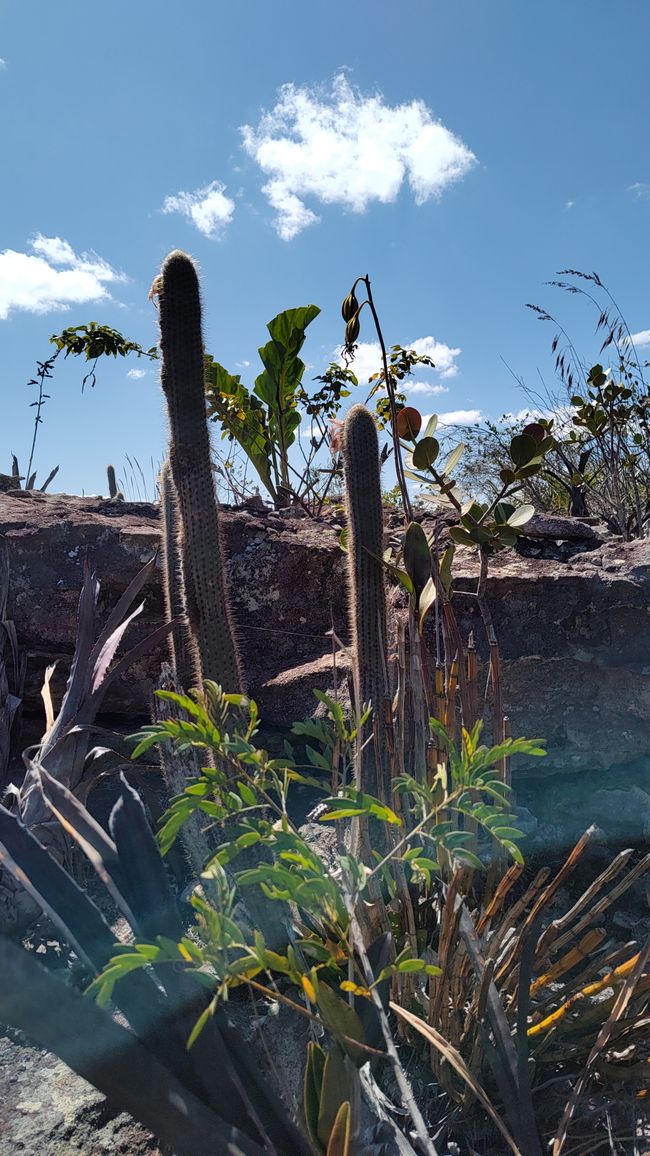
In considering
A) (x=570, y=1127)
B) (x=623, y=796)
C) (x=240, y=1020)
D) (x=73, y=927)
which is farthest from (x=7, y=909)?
(x=623, y=796)

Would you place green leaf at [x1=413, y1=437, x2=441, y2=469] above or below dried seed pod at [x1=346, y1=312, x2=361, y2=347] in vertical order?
below

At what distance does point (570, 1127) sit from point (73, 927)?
78 cm

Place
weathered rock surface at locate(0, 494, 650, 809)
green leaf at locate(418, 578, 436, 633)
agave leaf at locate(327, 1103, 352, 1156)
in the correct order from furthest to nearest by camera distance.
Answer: weathered rock surface at locate(0, 494, 650, 809), green leaf at locate(418, 578, 436, 633), agave leaf at locate(327, 1103, 352, 1156)

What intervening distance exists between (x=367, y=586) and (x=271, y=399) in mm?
4464

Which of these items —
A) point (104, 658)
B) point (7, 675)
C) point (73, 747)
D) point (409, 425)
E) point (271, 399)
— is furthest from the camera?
point (271, 399)

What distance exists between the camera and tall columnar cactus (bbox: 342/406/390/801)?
1668 millimetres

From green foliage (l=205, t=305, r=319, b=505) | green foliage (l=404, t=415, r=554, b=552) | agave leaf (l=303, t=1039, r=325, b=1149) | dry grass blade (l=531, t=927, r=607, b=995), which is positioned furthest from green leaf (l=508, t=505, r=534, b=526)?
green foliage (l=205, t=305, r=319, b=505)

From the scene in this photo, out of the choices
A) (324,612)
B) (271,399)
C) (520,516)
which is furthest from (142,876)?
(271,399)

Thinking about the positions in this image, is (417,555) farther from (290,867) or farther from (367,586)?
(290,867)

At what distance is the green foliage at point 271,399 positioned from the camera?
5.62 m

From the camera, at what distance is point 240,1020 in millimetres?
1369

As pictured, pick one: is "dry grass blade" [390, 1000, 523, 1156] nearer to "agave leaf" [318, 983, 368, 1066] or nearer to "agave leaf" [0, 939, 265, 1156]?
"agave leaf" [318, 983, 368, 1066]

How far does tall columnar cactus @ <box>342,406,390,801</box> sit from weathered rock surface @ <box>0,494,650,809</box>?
35 centimetres

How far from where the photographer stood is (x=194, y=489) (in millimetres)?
1693
